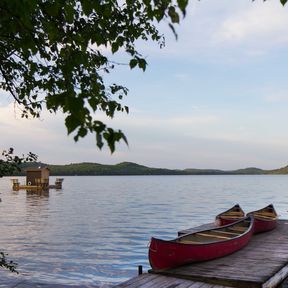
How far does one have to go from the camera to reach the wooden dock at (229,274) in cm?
1123

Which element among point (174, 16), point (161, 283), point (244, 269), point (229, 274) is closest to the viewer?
point (174, 16)

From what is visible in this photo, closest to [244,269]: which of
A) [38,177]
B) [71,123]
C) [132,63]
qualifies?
[132,63]

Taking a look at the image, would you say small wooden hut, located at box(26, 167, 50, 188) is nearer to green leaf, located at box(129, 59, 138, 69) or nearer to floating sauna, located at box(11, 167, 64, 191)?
floating sauna, located at box(11, 167, 64, 191)

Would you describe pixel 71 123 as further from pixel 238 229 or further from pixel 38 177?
pixel 38 177

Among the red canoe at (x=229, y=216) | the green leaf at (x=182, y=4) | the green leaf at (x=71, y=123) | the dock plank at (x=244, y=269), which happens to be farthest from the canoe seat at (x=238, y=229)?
the green leaf at (x=71, y=123)

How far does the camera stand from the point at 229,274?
11.9 metres

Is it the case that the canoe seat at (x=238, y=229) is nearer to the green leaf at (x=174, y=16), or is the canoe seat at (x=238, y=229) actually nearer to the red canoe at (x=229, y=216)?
the red canoe at (x=229, y=216)

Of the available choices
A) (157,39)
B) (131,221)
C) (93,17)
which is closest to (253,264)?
(157,39)

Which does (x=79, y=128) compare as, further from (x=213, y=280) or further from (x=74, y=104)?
(x=213, y=280)

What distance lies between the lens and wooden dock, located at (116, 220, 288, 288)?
36.8 ft

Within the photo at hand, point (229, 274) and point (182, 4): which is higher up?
point (182, 4)

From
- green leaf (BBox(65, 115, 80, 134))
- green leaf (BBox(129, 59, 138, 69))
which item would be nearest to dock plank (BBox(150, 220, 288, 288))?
green leaf (BBox(129, 59, 138, 69))

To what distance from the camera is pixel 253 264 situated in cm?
1328

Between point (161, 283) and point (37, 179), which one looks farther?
point (37, 179)
